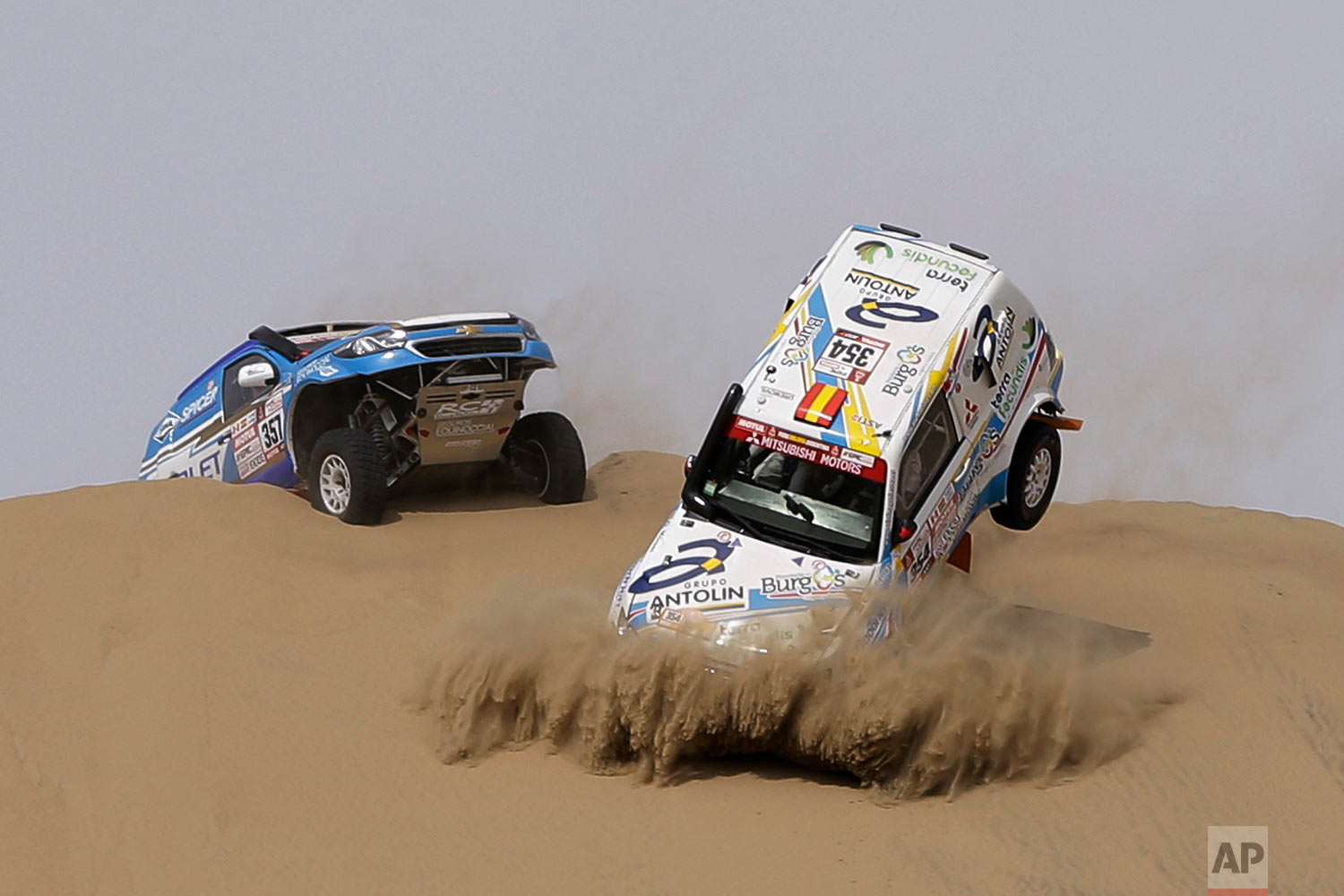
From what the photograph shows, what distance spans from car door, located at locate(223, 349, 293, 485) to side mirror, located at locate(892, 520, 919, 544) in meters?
6.07

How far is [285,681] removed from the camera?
10125mm

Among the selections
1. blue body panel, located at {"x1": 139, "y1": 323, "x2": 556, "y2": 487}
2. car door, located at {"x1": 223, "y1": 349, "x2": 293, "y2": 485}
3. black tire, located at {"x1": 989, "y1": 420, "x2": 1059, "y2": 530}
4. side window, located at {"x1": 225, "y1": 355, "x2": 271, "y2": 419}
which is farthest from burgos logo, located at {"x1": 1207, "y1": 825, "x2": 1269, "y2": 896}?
side window, located at {"x1": 225, "y1": 355, "x2": 271, "y2": 419}

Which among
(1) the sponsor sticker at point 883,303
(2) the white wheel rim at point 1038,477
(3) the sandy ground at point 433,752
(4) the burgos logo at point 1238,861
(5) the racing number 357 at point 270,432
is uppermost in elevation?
(1) the sponsor sticker at point 883,303

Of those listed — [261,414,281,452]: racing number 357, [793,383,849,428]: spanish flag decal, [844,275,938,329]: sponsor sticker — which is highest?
[844,275,938,329]: sponsor sticker

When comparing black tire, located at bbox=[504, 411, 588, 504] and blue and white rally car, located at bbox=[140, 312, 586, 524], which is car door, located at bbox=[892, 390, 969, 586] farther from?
black tire, located at bbox=[504, 411, 588, 504]

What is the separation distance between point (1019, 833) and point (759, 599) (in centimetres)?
189

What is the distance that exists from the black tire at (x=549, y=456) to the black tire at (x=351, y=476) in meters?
1.49

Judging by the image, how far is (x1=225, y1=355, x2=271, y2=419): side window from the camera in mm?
14281

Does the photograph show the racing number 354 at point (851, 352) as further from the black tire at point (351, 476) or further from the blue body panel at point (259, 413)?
the black tire at point (351, 476)

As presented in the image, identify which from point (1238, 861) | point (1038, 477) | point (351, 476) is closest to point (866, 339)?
point (1038, 477)

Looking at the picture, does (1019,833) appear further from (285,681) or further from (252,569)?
(252,569)

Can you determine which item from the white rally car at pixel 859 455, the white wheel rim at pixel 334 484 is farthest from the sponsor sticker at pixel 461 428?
the white rally car at pixel 859 455

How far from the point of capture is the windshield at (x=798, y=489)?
31.5 ft

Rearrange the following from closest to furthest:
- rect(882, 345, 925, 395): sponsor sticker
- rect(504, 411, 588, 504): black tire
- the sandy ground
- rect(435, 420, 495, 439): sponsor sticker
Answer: the sandy ground, rect(882, 345, 925, 395): sponsor sticker, rect(435, 420, 495, 439): sponsor sticker, rect(504, 411, 588, 504): black tire
